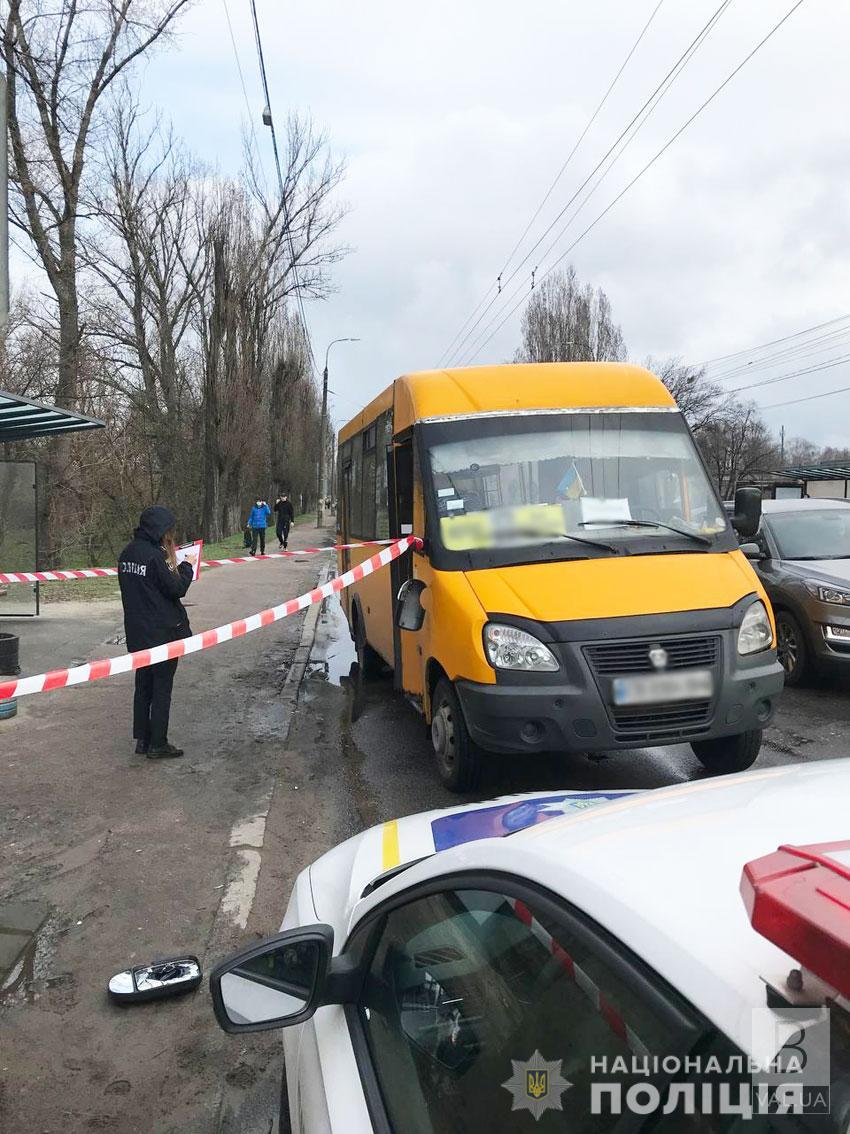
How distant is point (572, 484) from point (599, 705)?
5.32 feet

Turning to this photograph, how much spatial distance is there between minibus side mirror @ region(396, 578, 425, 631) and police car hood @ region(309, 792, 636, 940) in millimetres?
2642

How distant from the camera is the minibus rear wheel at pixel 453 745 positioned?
522cm

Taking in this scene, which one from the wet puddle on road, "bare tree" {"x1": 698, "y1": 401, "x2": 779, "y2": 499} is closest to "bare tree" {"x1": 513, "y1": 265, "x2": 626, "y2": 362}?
"bare tree" {"x1": 698, "y1": 401, "x2": 779, "y2": 499}

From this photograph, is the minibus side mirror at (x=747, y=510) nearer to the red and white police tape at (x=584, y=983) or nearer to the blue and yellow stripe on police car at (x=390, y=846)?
the blue and yellow stripe on police car at (x=390, y=846)

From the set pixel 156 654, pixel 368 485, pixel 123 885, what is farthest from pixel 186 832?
pixel 368 485

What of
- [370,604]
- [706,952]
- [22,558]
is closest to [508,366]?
[370,604]

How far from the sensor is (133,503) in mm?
31766

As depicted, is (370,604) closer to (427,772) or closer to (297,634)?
(427,772)

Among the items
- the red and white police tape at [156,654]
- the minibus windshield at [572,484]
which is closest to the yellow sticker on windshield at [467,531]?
the minibus windshield at [572,484]

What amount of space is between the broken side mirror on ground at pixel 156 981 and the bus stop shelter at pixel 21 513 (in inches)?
352

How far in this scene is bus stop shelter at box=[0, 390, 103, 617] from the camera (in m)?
11.4

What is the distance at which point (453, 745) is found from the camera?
17.5ft

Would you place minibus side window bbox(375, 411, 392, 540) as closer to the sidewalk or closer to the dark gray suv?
the sidewalk

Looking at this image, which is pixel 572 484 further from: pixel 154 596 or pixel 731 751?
pixel 154 596
